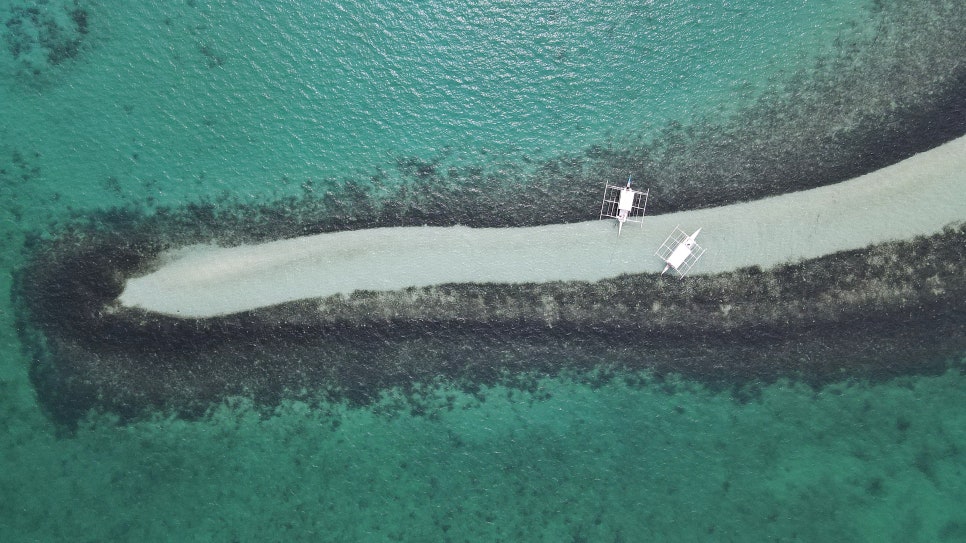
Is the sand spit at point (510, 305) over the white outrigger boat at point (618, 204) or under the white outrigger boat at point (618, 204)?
under

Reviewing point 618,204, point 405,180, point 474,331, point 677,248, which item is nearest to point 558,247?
point 618,204

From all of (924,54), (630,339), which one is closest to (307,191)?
(630,339)

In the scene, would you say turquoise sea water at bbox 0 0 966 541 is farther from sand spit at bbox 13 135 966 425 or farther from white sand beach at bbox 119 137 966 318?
white sand beach at bbox 119 137 966 318

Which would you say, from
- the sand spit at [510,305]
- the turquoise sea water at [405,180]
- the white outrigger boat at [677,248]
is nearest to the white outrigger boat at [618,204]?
the sand spit at [510,305]

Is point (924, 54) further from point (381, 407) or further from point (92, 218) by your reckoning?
point (92, 218)

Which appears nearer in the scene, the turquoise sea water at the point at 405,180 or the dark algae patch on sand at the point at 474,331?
the dark algae patch on sand at the point at 474,331

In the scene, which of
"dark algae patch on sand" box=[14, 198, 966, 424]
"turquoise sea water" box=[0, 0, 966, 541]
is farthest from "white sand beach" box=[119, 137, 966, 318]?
"turquoise sea water" box=[0, 0, 966, 541]

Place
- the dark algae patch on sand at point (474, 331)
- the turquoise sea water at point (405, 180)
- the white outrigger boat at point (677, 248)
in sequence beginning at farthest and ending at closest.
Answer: the turquoise sea water at point (405, 180), the dark algae patch on sand at point (474, 331), the white outrigger boat at point (677, 248)

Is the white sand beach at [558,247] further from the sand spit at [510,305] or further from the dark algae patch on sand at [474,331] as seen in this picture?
the dark algae patch on sand at [474,331]
